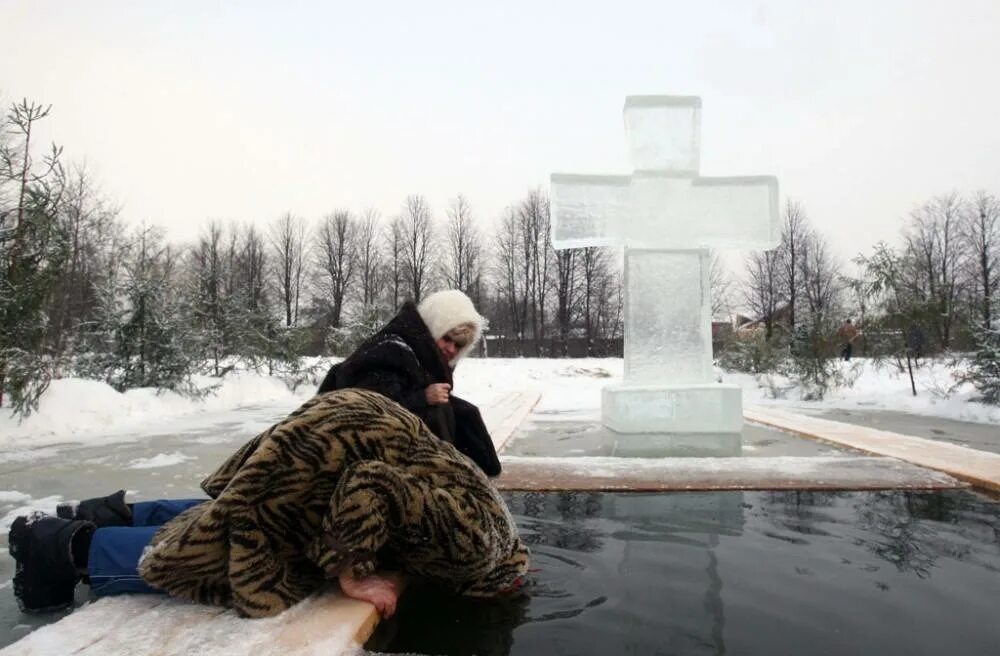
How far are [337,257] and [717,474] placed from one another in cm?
4210

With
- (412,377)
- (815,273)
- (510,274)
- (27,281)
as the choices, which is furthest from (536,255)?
(412,377)

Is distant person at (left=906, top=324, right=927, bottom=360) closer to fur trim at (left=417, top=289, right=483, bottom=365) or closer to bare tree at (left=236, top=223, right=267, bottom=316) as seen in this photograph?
fur trim at (left=417, top=289, right=483, bottom=365)

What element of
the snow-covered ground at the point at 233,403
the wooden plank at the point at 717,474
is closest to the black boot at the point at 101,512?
the wooden plank at the point at 717,474

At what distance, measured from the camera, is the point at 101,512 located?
2.37 meters

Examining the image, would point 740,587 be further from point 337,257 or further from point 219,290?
point 337,257

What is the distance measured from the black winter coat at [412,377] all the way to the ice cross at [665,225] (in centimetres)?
352

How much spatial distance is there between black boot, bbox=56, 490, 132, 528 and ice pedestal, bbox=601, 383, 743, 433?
4390mm

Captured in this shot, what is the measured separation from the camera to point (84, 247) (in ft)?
87.9

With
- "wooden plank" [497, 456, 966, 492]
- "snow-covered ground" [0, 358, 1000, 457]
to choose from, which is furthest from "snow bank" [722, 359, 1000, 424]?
"wooden plank" [497, 456, 966, 492]

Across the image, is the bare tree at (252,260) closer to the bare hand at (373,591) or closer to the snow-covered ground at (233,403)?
the snow-covered ground at (233,403)

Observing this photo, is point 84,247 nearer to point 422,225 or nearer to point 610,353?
point 422,225

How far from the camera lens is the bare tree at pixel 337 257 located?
4300 centimetres

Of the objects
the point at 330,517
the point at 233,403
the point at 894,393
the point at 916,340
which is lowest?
the point at 233,403

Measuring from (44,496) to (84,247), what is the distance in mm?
27056
